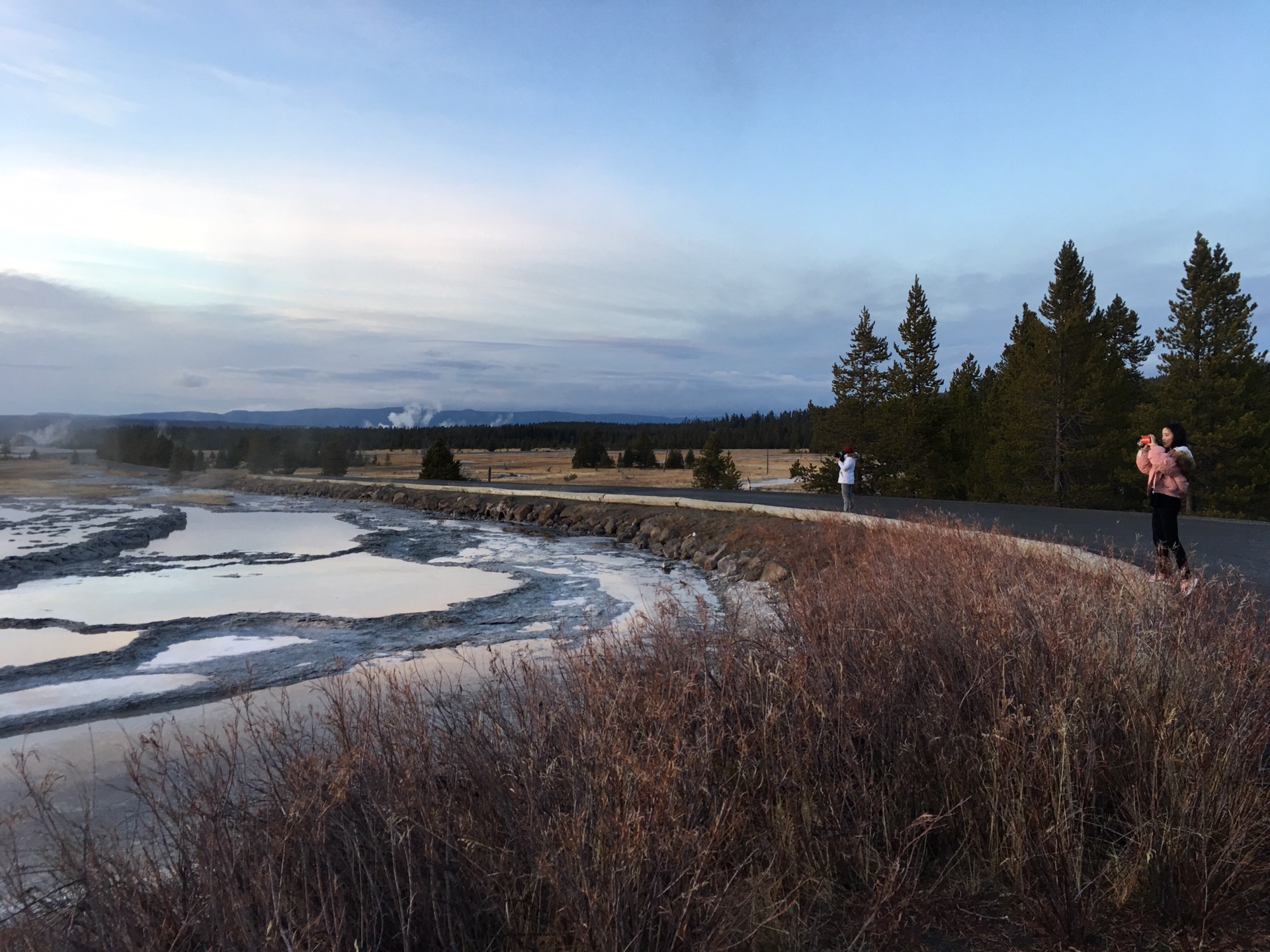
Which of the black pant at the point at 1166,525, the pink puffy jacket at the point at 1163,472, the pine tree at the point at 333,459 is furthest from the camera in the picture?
the pine tree at the point at 333,459

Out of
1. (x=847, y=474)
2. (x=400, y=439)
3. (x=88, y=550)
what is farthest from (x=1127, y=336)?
(x=400, y=439)

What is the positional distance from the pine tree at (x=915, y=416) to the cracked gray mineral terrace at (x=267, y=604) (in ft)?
54.6

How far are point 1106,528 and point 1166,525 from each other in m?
7.55

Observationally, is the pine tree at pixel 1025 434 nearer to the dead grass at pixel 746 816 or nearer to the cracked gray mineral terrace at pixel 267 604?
the cracked gray mineral terrace at pixel 267 604

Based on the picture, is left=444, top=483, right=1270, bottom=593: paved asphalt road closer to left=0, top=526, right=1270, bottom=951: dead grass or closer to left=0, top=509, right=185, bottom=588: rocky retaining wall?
left=0, top=526, right=1270, bottom=951: dead grass

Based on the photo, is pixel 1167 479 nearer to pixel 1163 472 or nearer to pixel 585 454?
pixel 1163 472

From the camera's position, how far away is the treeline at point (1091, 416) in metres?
28.6

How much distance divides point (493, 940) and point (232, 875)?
98 centimetres

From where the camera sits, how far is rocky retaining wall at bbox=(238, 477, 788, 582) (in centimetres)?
1820

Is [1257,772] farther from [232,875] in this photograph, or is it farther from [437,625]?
[437,625]

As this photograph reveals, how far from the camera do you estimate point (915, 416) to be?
1348 inches

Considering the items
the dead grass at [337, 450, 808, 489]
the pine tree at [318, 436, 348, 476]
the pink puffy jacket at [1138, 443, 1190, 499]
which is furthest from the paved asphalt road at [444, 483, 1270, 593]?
the pine tree at [318, 436, 348, 476]

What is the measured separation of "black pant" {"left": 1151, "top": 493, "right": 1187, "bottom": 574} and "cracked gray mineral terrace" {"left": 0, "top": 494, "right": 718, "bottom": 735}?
228 inches

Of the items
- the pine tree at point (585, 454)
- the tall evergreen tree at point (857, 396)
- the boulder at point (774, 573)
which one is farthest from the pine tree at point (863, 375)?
the pine tree at point (585, 454)
